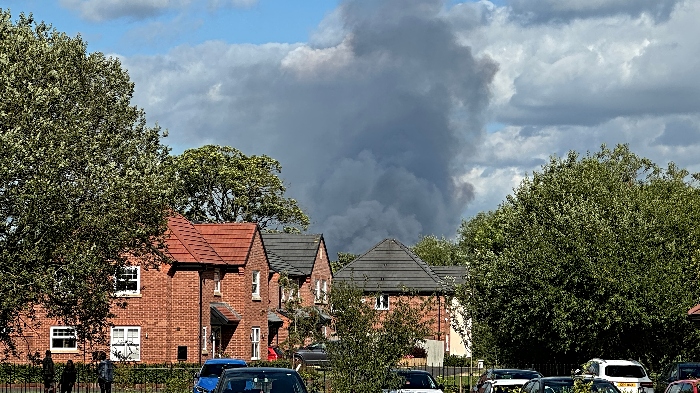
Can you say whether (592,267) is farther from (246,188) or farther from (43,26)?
(246,188)

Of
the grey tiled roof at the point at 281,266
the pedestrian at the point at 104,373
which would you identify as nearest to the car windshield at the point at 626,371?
the pedestrian at the point at 104,373

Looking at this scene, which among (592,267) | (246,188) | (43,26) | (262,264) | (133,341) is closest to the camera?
(43,26)

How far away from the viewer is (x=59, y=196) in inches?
1062

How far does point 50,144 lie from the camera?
26.7m

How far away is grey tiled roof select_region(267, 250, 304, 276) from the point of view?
71.8 meters

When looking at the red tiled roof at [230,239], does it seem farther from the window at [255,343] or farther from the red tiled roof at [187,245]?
the window at [255,343]

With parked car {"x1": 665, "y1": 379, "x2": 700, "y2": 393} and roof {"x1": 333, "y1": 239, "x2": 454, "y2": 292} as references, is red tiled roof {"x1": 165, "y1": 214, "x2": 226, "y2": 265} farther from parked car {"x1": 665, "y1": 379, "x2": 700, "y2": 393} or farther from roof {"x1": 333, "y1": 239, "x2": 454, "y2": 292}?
roof {"x1": 333, "y1": 239, "x2": 454, "y2": 292}

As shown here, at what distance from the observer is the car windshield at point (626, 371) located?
113ft

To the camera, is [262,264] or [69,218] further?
[262,264]

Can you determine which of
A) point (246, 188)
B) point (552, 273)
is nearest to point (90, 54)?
point (552, 273)

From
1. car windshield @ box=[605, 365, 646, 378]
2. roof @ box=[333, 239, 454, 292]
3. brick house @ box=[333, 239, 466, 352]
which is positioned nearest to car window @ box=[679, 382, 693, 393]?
car windshield @ box=[605, 365, 646, 378]

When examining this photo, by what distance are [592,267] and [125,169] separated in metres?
18.6

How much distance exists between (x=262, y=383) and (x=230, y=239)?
1588 inches

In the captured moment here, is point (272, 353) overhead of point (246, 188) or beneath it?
beneath
